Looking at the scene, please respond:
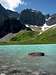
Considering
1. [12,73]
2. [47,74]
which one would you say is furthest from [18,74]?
[47,74]

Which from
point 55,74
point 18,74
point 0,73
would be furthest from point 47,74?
point 0,73

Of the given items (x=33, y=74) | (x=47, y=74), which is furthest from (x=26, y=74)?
(x=47, y=74)

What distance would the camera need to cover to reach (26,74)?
85.4ft

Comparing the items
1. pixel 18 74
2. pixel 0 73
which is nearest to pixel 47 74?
pixel 18 74

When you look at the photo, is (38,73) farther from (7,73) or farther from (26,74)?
(7,73)

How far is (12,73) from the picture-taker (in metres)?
26.4

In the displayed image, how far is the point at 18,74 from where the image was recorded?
25.9 metres

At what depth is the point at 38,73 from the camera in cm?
2664

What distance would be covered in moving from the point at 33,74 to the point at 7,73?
311 centimetres

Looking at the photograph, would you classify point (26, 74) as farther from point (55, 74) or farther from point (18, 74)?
point (55, 74)

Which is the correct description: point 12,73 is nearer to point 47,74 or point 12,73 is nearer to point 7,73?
point 7,73

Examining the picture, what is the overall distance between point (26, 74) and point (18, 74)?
37.2 inches

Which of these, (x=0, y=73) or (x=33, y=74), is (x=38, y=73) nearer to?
(x=33, y=74)

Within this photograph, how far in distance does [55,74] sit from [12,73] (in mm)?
5106
